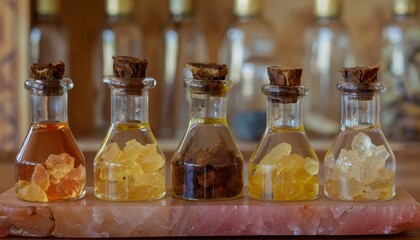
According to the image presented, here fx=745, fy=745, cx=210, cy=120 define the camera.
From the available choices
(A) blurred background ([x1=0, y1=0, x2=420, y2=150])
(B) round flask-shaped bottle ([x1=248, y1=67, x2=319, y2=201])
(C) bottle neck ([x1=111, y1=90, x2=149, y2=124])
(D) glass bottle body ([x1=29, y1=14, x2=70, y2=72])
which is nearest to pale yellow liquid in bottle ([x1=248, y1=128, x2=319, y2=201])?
(B) round flask-shaped bottle ([x1=248, y1=67, x2=319, y2=201])

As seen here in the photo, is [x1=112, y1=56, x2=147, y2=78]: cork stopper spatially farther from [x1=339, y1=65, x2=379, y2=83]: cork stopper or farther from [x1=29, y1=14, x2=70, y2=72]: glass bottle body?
[x1=29, y1=14, x2=70, y2=72]: glass bottle body

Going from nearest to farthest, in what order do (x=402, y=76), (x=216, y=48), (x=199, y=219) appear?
1. (x=199, y=219)
2. (x=402, y=76)
3. (x=216, y=48)

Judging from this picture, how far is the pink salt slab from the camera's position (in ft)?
2.15

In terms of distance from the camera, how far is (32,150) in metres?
0.69

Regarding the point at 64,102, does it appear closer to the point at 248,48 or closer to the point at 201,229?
the point at 201,229

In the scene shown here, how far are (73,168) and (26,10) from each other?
77 centimetres

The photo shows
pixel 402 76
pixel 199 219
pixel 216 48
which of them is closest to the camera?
pixel 199 219

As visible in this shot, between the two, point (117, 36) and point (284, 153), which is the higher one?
point (117, 36)

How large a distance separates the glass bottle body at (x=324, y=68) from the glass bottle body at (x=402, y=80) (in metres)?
0.09

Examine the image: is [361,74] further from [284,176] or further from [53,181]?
[53,181]

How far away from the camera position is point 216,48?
5.32 feet

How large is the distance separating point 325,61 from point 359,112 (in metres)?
0.80

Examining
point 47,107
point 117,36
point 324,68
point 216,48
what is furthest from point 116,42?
point 47,107

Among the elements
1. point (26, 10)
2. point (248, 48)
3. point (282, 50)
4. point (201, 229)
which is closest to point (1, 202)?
point (201, 229)
